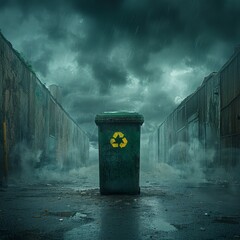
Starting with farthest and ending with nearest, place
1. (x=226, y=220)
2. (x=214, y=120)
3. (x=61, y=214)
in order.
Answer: (x=214, y=120), (x=61, y=214), (x=226, y=220)

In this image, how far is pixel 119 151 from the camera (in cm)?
641

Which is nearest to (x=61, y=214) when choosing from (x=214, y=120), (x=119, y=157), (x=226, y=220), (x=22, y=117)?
(x=226, y=220)

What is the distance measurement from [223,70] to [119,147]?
6.69 meters

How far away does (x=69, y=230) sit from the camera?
3.26m

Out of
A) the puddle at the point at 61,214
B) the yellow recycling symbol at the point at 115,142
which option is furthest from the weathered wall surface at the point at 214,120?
the puddle at the point at 61,214

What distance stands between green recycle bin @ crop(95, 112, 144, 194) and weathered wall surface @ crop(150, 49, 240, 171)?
15.8 ft

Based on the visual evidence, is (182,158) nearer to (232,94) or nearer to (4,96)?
(232,94)

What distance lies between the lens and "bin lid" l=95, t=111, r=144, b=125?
21.0 ft

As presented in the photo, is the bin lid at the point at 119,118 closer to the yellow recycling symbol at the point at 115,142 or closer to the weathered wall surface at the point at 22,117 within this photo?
the yellow recycling symbol at the point at 115,142

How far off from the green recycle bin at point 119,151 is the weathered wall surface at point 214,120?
4.81 m

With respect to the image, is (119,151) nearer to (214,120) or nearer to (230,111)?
(230,111)

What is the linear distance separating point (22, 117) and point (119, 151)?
6.25 metres

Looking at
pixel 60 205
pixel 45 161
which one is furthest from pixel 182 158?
pixel 60 205

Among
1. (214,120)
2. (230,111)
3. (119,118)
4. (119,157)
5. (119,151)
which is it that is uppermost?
(230,111)
